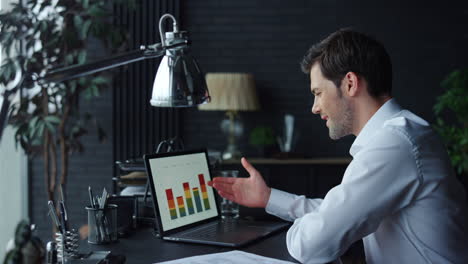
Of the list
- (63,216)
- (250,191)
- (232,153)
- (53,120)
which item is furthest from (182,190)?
(232,153)

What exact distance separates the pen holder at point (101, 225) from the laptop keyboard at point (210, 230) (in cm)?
23

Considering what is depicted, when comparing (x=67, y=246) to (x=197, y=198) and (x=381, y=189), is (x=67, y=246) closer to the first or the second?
(x=197, y=198)

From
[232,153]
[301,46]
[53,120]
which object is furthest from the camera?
[301,46]

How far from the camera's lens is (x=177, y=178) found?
6.98 feet

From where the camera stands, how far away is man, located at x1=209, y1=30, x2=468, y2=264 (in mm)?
1616

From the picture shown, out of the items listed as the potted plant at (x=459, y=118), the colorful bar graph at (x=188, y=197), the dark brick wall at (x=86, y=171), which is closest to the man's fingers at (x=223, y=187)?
the colorful bar graph at (x=188, y=197)

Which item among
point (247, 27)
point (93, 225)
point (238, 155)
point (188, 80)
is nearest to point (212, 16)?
point (247, 27)

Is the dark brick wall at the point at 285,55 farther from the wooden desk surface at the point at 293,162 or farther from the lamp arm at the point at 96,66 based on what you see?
the lamp arm at the point at 96,66

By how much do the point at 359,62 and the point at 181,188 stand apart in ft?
2.47

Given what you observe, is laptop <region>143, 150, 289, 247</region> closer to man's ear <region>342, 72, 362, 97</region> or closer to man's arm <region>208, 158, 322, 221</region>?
A: man's arm <region>208, 158, 322, 221</region>

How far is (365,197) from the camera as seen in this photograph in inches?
63.4

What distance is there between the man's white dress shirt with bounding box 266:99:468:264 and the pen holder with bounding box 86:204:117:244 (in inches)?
23.4

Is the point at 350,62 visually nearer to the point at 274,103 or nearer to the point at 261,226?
the point at 261,226

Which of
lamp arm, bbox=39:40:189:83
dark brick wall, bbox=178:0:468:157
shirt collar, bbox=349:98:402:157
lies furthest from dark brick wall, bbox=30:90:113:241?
shirt collar, bbox=349:98:402:157
